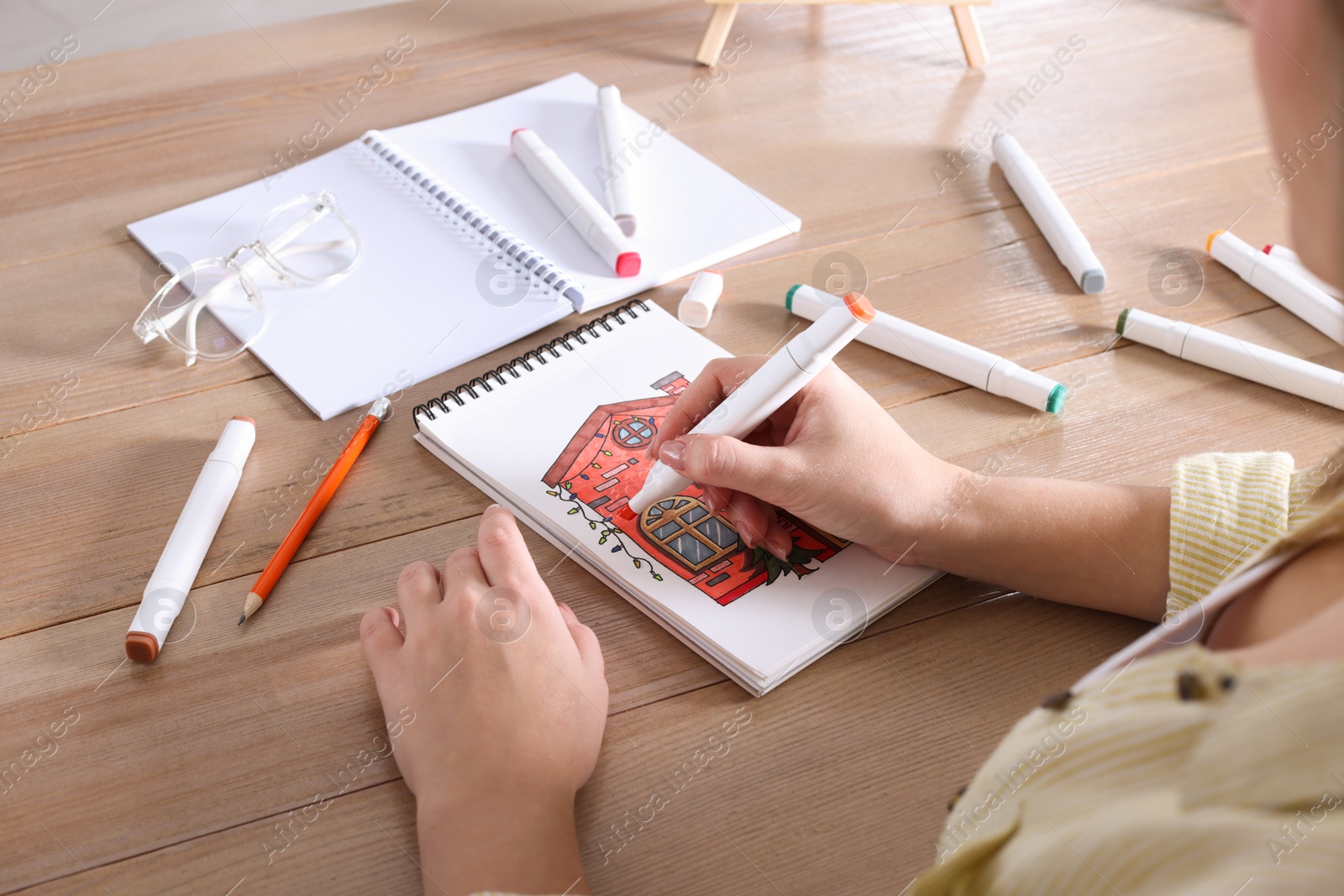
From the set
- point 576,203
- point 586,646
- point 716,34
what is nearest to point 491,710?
point 586,646

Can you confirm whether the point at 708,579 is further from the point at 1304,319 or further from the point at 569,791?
the point at 1304,319

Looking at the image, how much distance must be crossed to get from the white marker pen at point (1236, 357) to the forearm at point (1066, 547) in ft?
0.69

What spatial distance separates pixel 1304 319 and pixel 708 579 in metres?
0.62

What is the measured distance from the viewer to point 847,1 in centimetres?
123

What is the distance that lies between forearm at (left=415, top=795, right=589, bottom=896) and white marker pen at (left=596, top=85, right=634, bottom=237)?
58 centimetres

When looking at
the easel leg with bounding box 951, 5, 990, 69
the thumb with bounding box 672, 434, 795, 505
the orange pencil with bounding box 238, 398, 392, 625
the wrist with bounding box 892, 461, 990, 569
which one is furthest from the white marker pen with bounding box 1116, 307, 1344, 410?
the orange pencil with bounding box 238, 398, 392, 625

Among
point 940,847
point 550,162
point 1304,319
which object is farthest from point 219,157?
point 1304,319

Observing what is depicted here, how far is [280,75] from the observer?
1.18 meters

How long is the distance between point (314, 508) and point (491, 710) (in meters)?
0.23

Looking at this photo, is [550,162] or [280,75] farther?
[280,75]

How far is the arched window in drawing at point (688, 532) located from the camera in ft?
2.32

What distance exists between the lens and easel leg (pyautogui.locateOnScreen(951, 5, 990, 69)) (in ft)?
4.06

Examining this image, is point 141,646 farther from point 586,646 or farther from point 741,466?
point 741,466

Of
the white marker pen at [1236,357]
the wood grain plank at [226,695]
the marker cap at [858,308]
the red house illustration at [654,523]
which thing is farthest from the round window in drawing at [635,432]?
the white marker pen at [1236,357]
